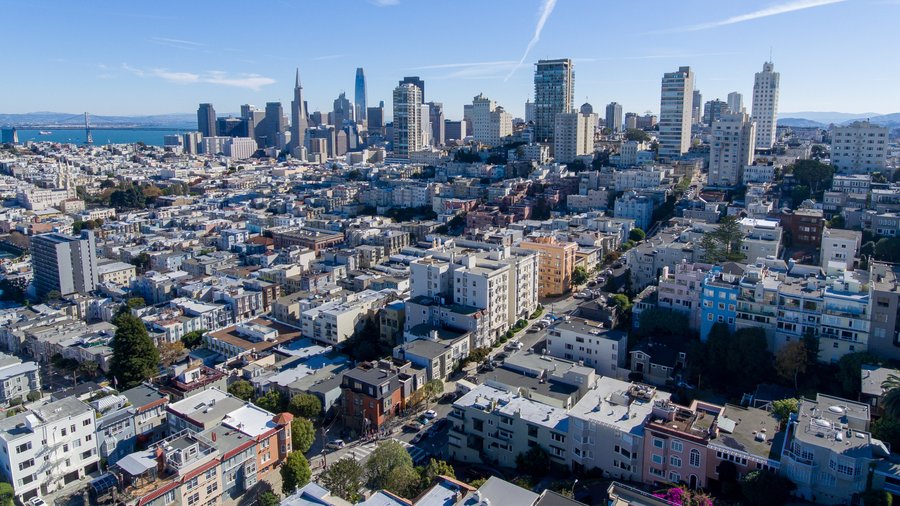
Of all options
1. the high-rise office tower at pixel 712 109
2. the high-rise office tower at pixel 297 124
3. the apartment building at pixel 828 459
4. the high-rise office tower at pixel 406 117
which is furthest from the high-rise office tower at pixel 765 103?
the high-rise office tower at pixel 297 124

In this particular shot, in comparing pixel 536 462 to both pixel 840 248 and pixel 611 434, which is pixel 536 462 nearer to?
pixel 611 434

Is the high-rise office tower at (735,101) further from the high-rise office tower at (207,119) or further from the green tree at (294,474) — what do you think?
the high-rise office tower at (207,119)

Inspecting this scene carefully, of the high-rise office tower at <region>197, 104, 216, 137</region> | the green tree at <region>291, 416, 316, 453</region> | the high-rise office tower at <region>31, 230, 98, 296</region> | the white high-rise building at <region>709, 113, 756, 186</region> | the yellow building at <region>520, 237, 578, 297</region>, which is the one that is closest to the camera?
the green tree at <region>291, 416, 316, 453</region>

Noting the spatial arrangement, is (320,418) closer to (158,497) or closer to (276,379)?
(276,379)

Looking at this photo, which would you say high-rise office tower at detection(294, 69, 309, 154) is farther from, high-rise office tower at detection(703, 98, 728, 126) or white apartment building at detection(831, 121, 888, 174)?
white apartment building at detection(831, 121, 888, 174)

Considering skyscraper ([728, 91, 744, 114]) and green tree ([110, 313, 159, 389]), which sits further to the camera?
skyscraper ([728, 91, 744, 114])

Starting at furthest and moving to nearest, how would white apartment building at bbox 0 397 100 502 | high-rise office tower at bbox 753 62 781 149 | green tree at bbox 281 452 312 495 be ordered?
high-rise office tower at bbox 753 62 781 149, white apartment building at bbox 0 397 100 502, green tree at bbox 281 452 312 495

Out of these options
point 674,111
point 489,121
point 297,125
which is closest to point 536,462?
point 674,111

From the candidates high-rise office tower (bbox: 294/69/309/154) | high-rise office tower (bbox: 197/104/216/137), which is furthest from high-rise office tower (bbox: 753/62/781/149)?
high-rise office tower (bbox: 197/104/216/137)
